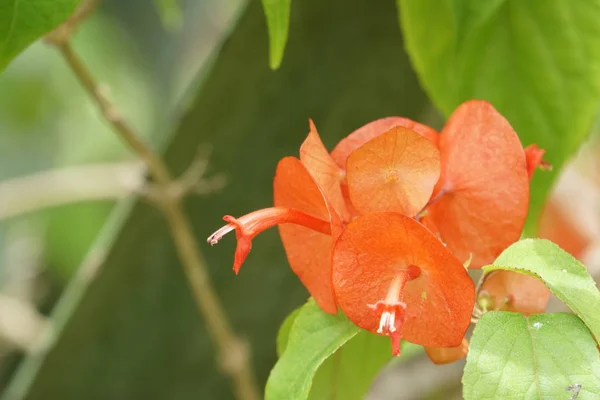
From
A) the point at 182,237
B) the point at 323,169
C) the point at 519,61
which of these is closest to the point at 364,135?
the point at 323,169

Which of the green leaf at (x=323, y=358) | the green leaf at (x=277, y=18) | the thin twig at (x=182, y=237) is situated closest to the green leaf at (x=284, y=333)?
the green leaf at (x=323, y=358)

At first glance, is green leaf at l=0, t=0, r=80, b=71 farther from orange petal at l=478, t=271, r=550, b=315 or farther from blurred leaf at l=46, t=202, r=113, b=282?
blurred leaf at l=46, t=202, r=113, b=282

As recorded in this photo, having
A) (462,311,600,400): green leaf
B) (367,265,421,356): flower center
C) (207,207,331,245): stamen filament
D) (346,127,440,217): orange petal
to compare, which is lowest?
(462,311,600,400): green leaf

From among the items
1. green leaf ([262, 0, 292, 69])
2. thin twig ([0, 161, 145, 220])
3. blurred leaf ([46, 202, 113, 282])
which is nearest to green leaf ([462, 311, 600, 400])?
green leaf ([262, 0, 292, 69])

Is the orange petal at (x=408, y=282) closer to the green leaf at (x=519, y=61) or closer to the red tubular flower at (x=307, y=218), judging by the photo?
the red tubular flower at (x=307, y=218)

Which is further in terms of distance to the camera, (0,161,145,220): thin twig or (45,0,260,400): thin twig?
(0,161,145,220): thin twig

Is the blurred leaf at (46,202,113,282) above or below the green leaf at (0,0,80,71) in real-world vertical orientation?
above
